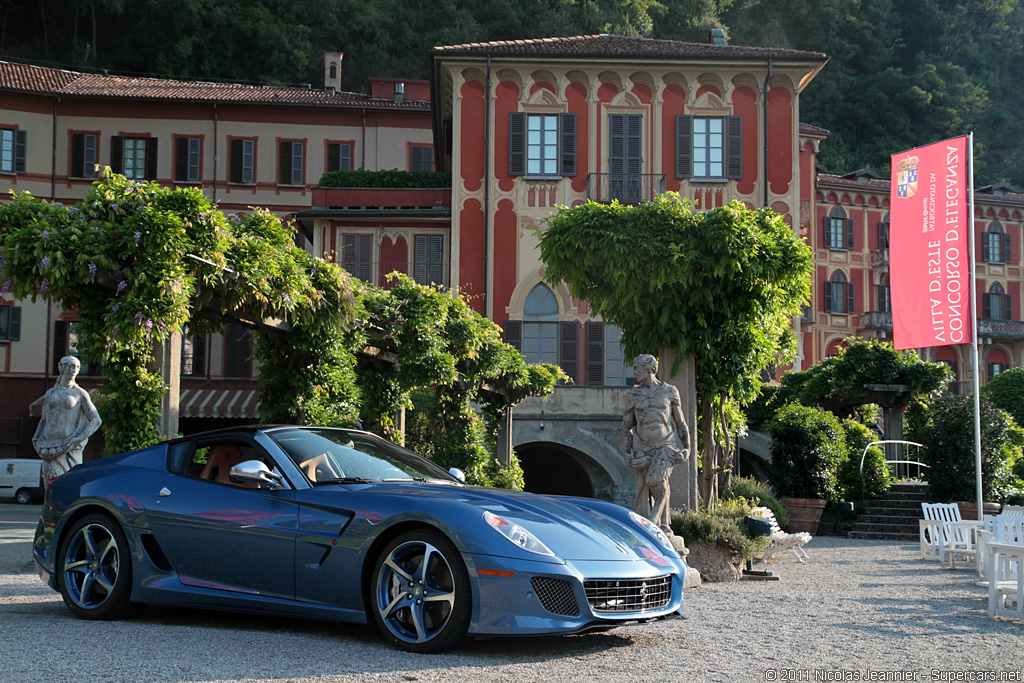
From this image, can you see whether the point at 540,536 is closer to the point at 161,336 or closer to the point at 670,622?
the point at 670,622

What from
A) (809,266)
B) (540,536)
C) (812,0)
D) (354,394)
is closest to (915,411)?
(809,266)

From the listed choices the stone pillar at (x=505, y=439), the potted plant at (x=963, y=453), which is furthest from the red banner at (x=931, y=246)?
the stone pillar at (x=505, y=439)

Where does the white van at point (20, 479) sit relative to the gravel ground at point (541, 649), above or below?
below

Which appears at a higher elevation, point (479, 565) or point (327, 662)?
point (479, 565)

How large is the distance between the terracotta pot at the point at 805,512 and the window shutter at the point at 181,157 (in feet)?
87.0

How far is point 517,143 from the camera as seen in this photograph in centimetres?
3002

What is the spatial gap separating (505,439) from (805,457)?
706 cm

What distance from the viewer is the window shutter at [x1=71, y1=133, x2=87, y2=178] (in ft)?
126

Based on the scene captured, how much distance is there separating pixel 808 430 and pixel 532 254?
988cm

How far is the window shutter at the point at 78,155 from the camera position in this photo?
1511 inches

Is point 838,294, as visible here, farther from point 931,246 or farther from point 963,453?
point 931,246

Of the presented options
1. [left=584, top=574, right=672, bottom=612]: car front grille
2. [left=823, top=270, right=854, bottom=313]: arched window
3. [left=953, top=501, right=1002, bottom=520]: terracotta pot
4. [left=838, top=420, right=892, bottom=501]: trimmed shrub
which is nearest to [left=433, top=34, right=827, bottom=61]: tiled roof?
[left=838, top=420, right=892, bottom=501]: trimmed shrub

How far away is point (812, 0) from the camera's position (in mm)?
74688

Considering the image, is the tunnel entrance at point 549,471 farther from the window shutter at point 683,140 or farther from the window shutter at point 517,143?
the window shutter at point 683,140
